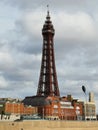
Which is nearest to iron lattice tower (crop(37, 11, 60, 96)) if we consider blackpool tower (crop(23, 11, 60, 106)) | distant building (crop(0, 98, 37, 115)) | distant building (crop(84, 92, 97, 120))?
blackpool tower (crop(23, 11, 60, 106))

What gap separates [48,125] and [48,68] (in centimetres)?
6071

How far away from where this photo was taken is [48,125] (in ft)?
348

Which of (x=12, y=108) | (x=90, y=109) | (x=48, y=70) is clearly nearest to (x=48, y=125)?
(x=12, y=108)

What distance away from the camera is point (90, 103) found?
17375 cm

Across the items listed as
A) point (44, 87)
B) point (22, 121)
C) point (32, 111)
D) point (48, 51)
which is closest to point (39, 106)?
→ point (32, 111)

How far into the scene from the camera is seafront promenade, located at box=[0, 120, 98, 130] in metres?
89.1

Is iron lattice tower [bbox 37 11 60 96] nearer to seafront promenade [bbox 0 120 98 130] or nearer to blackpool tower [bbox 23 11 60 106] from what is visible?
blackpool tower [bbox 23 11 60 106]

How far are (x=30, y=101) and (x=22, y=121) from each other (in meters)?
54.5

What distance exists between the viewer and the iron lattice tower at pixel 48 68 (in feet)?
528

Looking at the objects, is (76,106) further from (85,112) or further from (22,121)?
(22,121)

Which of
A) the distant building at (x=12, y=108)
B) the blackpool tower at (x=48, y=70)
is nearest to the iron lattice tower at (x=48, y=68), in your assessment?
the blackpool tower at (x=48, y=70)

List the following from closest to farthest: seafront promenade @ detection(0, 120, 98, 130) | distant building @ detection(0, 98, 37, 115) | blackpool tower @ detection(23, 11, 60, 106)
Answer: seafront promenade @ detection(0, 120, 98, 130) → distant building @ detection(0, 98, 37, 115) → blackpool tower @ detection(23, 11, 60, 106)

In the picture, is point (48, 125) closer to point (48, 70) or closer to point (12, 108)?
point (12, 108)

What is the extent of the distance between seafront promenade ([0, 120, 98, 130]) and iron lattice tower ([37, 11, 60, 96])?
104ft
